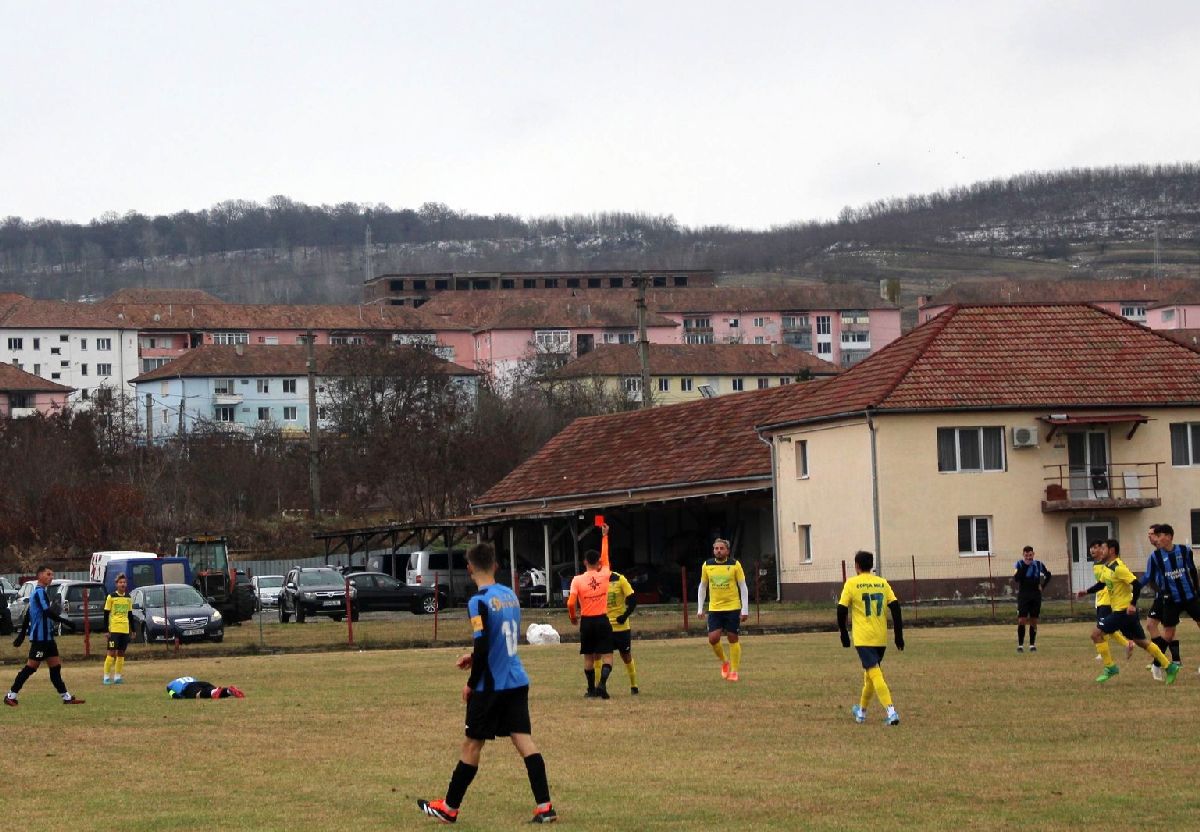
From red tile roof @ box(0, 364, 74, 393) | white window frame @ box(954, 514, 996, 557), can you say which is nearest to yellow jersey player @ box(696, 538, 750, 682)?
white window frame @ box(954, 514, 996, 557)

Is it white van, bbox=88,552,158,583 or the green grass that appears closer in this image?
the green grass

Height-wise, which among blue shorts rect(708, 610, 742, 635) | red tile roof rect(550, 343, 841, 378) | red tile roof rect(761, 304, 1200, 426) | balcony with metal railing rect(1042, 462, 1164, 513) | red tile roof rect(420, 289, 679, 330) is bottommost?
blue shorts rect(708, 610, 742, 635)

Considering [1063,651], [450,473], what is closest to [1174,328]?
[450,473]

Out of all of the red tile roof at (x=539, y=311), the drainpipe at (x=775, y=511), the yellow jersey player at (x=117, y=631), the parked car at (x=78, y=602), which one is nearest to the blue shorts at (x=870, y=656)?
the yellow jersey player at (x=117, y=631)

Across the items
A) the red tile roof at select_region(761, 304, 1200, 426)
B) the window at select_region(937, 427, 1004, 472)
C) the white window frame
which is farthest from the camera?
the red tile roof at select_region(761, 304, 1200, 426)

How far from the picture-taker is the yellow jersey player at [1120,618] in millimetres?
21516

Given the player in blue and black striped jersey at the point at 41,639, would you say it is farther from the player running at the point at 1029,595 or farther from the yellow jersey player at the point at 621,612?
the player running at the point at 1029,595

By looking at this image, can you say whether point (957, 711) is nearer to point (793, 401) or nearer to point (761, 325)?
point (793, 401)

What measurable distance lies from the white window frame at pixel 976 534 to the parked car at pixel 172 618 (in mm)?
19649

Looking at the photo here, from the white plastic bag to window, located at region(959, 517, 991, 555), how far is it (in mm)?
16356

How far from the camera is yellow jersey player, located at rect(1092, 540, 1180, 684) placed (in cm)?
2152

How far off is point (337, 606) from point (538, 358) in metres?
93.2

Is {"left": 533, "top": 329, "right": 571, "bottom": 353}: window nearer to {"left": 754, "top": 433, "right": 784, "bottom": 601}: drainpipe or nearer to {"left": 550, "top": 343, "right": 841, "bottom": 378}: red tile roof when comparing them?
{"left": 550, "top": 343, "right": 841, "bottom": 378}: red tile roof

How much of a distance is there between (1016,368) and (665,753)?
36.5m
